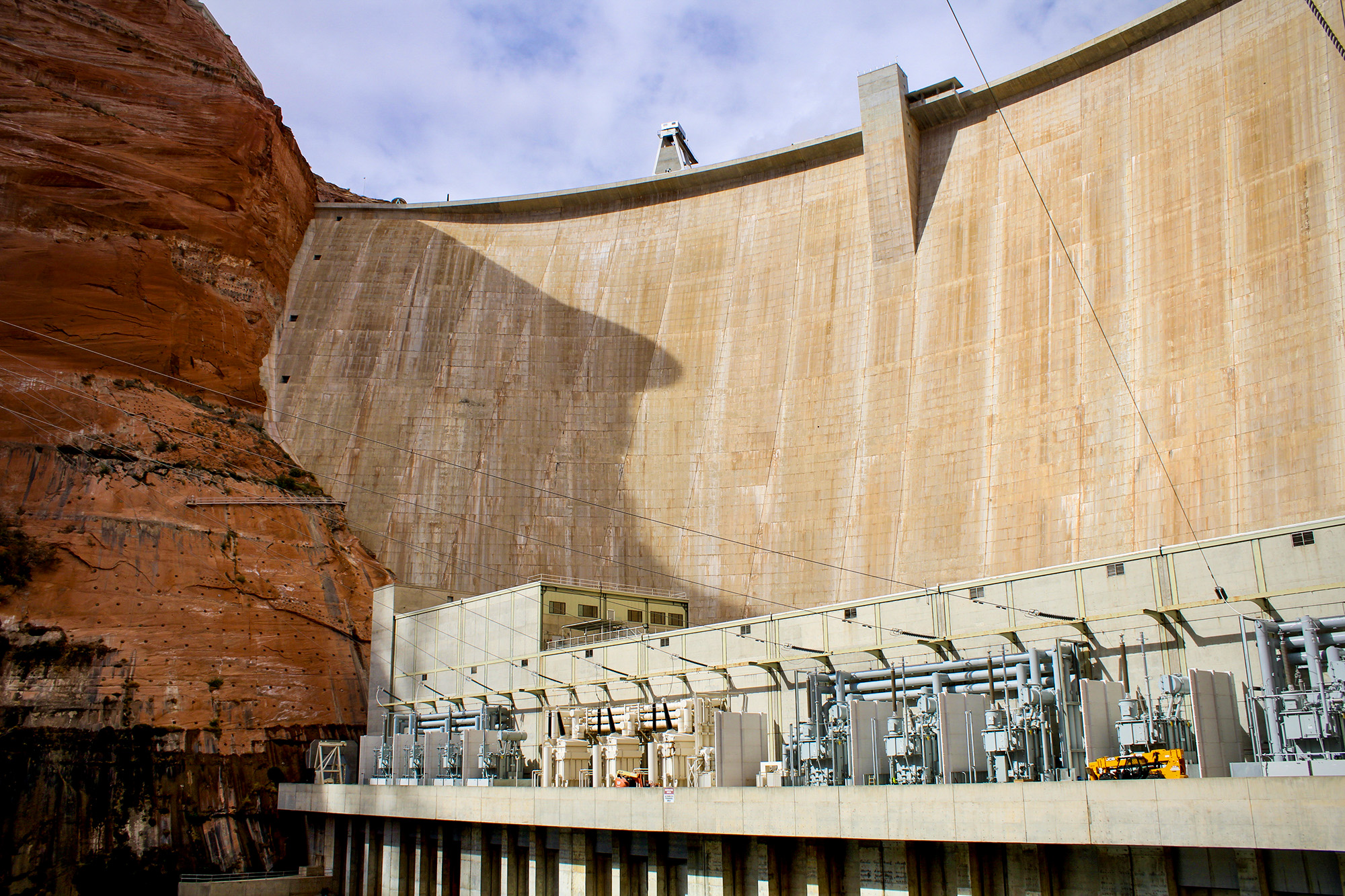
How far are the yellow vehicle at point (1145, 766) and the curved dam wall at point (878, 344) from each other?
43.2 feet

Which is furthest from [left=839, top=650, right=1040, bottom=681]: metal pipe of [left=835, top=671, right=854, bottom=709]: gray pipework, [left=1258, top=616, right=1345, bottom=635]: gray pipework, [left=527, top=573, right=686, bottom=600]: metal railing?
[left=527, top=573, right=686, bottom=600]: metal railing

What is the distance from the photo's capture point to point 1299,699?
1498cm

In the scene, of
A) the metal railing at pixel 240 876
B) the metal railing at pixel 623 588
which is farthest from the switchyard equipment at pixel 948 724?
the metal railing at pixel 240 876

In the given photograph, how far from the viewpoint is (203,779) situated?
102ft

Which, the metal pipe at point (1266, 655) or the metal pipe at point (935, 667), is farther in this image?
the metal pipe at point (935, 667)

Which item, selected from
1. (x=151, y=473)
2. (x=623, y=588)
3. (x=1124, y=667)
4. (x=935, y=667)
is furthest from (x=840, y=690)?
(x=151, y=473)

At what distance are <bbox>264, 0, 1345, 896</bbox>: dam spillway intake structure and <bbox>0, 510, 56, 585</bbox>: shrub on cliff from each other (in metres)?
10.7

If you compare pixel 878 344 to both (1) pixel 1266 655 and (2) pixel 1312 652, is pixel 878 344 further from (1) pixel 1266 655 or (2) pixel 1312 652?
(2) pixel 1312 652

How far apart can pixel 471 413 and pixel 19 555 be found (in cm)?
1796

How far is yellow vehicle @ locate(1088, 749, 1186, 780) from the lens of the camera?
15055mm

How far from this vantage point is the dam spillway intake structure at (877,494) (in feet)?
54.5

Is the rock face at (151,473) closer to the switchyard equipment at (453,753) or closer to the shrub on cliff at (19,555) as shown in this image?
the shrub on cliff at (19,555)

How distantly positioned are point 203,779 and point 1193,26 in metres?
38.3

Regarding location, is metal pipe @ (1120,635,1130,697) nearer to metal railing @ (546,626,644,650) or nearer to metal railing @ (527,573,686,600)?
metal railing @ (546,626,644,650)
